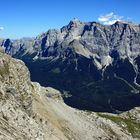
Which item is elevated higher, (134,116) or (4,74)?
(4,74)

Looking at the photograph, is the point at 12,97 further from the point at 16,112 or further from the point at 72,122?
the point at 72,122

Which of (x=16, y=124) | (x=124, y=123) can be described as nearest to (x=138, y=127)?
(x=124, y=123)

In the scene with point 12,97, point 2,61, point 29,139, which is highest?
point 2,61

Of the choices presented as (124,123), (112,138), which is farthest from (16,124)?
(124,123)

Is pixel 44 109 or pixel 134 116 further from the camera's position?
pixel 134 116

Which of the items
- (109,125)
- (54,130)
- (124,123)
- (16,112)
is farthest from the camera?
(124,123)

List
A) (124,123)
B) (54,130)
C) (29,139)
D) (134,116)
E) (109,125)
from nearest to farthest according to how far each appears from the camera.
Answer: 1. (29,139)
2. (54,130)
3. (109,125)
4. (124,123)
5. (134,116)
